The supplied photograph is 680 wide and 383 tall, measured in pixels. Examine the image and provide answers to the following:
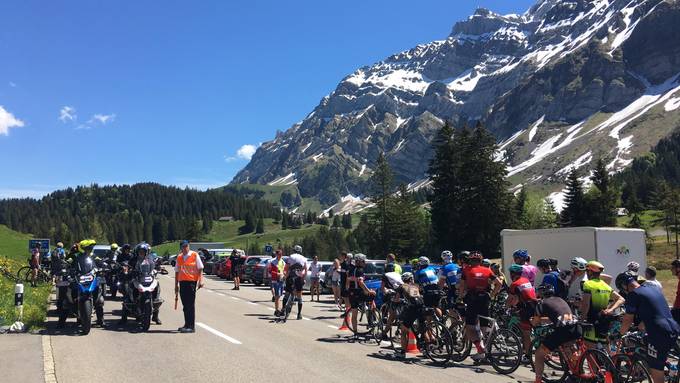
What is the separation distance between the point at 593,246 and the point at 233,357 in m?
14.8

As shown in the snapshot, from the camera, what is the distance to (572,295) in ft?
44.4

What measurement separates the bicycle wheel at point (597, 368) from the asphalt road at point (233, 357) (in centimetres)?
144

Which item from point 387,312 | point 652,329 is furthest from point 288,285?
point 652,329

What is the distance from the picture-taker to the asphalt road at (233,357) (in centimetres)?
833

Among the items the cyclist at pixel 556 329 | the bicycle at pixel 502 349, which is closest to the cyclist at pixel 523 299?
the bicycle at pixel 502 349

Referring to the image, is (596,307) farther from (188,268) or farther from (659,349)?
(188,268)

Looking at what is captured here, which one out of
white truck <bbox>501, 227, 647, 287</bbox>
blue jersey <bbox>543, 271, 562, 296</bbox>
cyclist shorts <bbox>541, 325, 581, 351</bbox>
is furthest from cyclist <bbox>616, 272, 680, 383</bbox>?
white truck <bbox>501, 227, 647, 287</bbox>

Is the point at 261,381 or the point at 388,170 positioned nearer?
the point at 261,381

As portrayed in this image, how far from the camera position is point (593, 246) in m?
19.5

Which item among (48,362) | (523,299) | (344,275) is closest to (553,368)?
(523,299)

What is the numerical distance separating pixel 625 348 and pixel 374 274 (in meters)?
15.0

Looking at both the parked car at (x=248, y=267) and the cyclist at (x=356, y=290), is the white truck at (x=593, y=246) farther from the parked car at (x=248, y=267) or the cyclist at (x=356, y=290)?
the parked car at (x=248, y=267)

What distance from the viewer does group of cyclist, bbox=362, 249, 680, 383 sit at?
7121mm

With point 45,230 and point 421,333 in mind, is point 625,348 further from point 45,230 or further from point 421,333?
point 45,230
